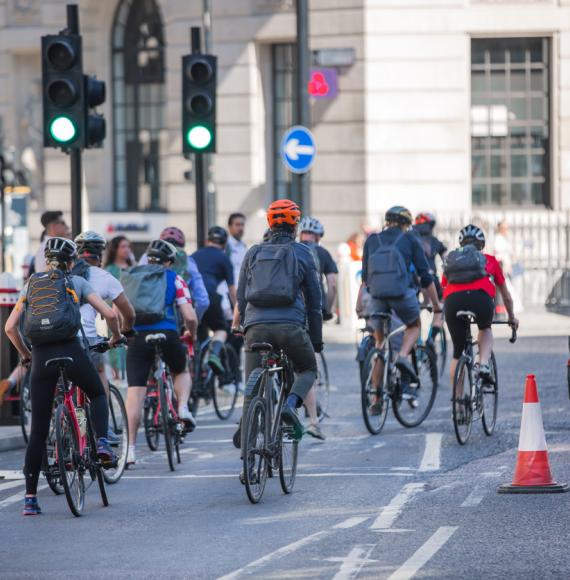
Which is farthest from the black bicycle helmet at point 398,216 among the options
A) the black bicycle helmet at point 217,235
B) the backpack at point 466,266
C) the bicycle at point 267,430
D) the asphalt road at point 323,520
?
the bicycle at point 267,430

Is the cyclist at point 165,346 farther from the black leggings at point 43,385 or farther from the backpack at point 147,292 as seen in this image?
the black leggings at point 43,385

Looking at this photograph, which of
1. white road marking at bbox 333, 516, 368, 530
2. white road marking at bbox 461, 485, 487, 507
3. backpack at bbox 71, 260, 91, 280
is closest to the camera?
white road marking at bbox 333, 516, 368, 530

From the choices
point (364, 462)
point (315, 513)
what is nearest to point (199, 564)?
point (315, 513)

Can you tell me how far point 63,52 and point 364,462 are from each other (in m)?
4.61

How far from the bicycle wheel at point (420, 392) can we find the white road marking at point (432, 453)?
0.57 meters

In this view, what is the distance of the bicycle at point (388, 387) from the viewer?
13.8 m

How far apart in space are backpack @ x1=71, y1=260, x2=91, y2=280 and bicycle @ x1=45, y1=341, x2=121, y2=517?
1.08 m

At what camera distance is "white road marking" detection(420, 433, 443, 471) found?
11.9 metres

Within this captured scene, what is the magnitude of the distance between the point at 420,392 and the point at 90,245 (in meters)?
4.61

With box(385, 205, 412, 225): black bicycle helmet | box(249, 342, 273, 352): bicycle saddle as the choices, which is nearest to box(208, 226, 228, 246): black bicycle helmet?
box(385, 205, 412, 225): black bicycle helmet

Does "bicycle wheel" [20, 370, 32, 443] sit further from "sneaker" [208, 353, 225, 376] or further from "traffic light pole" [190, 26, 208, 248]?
"traffic light pole" [190, 26, 208, 248]

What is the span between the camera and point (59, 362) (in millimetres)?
10094

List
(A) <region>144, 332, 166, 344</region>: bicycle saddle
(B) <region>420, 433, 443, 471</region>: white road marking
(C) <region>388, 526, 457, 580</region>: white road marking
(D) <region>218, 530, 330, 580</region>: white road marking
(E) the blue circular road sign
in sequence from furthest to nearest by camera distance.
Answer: (E) the blue circular road sign < (A) <region>144, 332, 166, 344</region>: bicycle saddle < (B) <region>420, 433, 443, 471</region>: white road marking < (D) <region>218, 530, 330, 580</region>: white road marking < (C) <region>388, 526, 457, 580</region>: white road marking

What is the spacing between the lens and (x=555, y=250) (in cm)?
2978
